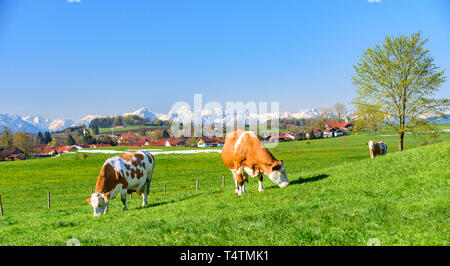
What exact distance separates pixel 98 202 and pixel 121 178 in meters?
1.95

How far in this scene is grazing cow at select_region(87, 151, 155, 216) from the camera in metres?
15.5

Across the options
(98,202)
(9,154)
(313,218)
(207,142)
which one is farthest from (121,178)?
(9,154)

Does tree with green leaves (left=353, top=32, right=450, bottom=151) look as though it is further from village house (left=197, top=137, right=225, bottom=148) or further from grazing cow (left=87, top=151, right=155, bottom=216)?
village house (left=197, top=137, right=225, bottom=148)

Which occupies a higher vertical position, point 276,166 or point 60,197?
point 276,166

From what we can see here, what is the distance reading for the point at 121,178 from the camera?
1692cm

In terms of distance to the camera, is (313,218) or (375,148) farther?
(375,148)

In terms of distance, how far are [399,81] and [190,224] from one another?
1219 inches

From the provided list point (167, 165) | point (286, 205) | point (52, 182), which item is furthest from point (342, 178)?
point (167, 165)

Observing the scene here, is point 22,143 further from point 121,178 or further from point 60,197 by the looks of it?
point 121,178

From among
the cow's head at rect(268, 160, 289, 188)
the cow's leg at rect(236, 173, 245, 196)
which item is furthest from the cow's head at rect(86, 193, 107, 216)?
the cow's head at rect(268, 160, 289, 188)

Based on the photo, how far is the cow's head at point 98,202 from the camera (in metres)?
15.3
